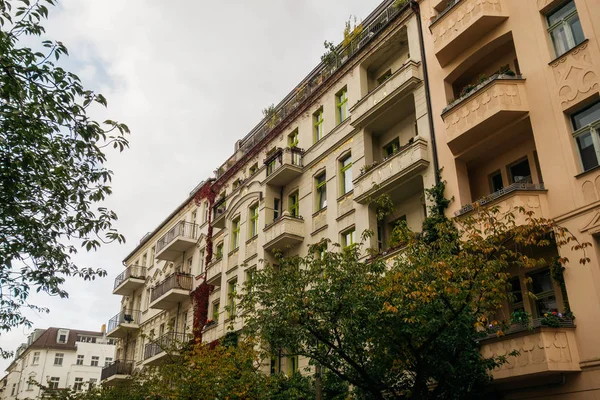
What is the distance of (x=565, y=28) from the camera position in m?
15.1

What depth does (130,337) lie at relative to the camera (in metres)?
A: 42.1

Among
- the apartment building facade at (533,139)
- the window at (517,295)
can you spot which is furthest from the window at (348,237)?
the window at (517,295)

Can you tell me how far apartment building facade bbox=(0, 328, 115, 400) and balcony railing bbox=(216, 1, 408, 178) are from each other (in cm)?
5039

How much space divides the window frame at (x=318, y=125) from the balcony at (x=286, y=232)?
3.90 meters

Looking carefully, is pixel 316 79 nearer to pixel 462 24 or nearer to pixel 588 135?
pixel 462 24

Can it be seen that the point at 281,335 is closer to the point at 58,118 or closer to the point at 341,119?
the point at 58,118

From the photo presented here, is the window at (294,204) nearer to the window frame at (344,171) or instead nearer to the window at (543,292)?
the window frame at (344,171)

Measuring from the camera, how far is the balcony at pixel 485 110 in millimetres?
15438

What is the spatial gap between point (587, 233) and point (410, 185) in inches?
267

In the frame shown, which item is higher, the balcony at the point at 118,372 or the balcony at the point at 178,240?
the balcony at the point at 178,240

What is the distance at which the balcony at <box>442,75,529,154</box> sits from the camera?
15.4m

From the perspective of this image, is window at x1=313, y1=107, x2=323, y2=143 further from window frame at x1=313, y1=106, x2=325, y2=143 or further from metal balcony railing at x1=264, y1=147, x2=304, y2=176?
metal balcony railing at x1=264, y1=147, x2=304, y2=176

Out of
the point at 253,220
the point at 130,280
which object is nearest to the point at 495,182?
the point at 253,220

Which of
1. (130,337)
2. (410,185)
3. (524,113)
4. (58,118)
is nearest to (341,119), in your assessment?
(410,185)
